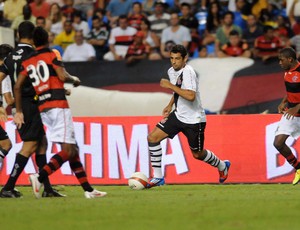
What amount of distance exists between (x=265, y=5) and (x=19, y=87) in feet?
37.6

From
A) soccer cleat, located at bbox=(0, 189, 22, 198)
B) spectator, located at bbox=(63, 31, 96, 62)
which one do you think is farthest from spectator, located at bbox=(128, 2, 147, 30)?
soccer cleat, located at bbox=(0, 189, 22, 198)

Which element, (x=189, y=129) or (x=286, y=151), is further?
(x=286, y=151)

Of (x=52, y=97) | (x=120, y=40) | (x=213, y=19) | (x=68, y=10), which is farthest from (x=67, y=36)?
(x=52, y=97)

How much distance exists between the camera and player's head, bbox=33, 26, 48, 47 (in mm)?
11633

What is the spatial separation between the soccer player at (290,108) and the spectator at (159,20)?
752 cm

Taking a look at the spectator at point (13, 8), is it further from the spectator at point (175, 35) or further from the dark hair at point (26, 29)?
the dark hair at point (26, 29)

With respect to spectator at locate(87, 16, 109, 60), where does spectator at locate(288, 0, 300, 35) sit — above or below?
above

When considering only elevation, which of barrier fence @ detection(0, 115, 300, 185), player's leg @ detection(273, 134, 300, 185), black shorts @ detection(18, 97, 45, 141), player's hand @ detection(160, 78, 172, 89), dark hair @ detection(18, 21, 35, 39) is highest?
dark hair @ detection(18, 21, 35, 39)

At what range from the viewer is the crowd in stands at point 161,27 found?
2052cm

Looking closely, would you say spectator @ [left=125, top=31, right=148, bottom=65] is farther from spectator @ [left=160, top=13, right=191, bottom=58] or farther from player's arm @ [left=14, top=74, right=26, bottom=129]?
player's arm @ [left=14, top=74, right=26, bottom=129]

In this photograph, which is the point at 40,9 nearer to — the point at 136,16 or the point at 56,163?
the point at 136,16

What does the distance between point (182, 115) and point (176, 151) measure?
2.90m

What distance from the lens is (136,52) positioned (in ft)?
67.5

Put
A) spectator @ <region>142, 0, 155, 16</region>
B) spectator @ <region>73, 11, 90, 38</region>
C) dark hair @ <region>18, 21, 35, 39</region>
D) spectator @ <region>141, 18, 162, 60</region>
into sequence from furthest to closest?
1. spectator @ <region>142, 0, 155, 16</region>
2. spectator @ <region>73, 11, 90, 38</region>
3. spectator @ <region>141, 18, 162, 60</region>
4. dark hair @ <region>18, 21, 35, 39</region>
